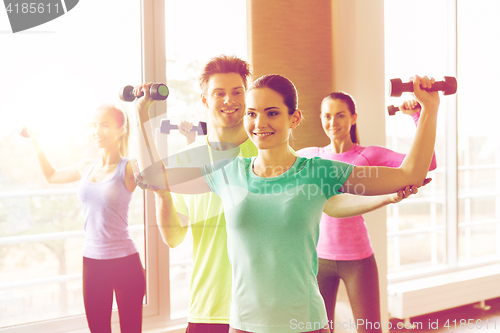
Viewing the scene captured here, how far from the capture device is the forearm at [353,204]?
1.16 metres

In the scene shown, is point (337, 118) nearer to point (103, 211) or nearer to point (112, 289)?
point (103, 211)

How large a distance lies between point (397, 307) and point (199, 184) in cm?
178

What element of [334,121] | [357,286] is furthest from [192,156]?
[357,286]

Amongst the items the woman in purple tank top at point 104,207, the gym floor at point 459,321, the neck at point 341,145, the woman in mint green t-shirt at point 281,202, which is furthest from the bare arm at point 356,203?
the gym floor at point 459,321

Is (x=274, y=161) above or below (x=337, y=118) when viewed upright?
below

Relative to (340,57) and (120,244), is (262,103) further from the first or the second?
(340,57)

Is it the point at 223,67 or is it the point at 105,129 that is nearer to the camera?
the point at 223,67

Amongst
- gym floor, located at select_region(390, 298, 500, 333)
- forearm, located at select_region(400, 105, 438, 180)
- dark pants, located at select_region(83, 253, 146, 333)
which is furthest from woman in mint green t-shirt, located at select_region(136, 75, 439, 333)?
gym floor, located at select_region(390, 298, 500, 333)

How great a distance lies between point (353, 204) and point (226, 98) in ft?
1.78

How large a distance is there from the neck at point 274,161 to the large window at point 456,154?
1.77 meters

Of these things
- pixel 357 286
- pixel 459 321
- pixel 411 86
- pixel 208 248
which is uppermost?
pixel 411 86

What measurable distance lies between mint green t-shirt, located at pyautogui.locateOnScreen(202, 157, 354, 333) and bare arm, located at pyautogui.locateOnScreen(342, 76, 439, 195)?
0.04 meters

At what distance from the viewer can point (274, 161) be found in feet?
3.41

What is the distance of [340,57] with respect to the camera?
2.10 m
